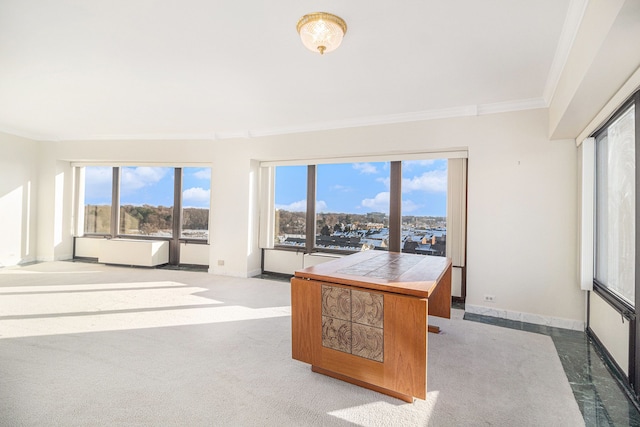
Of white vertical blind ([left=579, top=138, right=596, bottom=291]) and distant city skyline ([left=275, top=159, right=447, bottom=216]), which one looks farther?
distant city skyline ([left=275, top=159, right=447, bottom=216])

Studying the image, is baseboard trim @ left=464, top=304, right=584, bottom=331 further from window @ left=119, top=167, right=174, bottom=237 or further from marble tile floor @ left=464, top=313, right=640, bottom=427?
window @ left=119, top=167, right=174, bottom=237

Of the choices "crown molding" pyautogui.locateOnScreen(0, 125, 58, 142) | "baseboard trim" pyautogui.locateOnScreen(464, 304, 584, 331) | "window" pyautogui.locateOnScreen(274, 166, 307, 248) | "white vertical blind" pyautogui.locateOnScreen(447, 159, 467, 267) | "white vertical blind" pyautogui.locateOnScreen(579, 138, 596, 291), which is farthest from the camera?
"crown molding" pyautogui.locateOnScreen(0, 125, 58, 142)

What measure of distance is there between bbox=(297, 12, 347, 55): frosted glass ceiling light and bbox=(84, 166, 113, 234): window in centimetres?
596

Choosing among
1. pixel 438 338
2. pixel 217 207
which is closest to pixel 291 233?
pixel 217 207

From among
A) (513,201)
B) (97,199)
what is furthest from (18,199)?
(513,201)

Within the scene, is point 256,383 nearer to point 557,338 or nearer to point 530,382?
point 530,382

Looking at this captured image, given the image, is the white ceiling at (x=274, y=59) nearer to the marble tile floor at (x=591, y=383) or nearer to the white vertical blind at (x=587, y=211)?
the white vertical blind at (x=587, y=211)

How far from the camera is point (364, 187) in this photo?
4.79 meters

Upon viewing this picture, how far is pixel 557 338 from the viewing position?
2.93 m

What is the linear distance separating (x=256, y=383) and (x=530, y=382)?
193 cm

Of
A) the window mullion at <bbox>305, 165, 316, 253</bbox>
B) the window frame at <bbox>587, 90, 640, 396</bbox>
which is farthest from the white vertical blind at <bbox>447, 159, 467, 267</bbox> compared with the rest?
the window mullion at <bbox>305, 165, 316, 253</bbox>

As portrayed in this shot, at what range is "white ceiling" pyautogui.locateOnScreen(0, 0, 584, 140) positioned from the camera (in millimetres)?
2027

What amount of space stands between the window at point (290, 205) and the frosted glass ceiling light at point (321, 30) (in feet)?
10.2

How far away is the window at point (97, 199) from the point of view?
6.32 m
